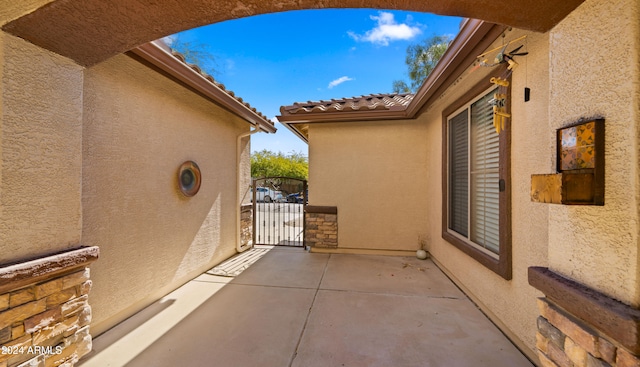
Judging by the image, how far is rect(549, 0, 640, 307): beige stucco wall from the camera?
1.05 metres

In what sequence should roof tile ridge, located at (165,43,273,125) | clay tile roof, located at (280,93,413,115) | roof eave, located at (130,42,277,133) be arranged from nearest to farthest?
roof eave, located at (130,42,277,133), roof tile ridge, located at (165,43,273,125), clay tile roof, located at (280,93,413,115)

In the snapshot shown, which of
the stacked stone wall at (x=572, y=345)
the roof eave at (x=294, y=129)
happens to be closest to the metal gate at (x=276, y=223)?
the roof eave at (x=294, y=129)

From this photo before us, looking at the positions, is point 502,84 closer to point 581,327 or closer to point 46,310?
point 581,327

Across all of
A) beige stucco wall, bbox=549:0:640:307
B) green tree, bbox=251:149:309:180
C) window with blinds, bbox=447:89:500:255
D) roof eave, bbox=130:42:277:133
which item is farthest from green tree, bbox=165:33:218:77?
green tree, bbox=251:149:309:180

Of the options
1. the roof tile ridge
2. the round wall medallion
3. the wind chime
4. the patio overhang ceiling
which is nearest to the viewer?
the wind chime

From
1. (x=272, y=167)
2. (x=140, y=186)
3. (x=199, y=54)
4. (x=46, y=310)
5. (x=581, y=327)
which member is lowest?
(x=46, y=310)

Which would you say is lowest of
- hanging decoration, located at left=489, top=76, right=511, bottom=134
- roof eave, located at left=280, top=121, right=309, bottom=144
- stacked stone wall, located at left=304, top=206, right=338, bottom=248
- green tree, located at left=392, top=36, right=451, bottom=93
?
stacked stone wall, located at left=304, top=206, right=338, bottom=248

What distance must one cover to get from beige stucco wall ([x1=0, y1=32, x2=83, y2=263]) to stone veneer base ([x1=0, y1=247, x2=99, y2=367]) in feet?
0.45

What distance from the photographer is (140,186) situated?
10.3ft

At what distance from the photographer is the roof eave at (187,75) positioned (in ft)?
9.12

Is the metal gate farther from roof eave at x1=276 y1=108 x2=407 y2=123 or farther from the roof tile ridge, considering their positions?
the roof tile ridge

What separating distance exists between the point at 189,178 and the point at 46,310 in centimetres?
248

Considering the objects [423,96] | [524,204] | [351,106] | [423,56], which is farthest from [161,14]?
[423,56]

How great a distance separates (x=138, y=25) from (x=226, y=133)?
141 inches
